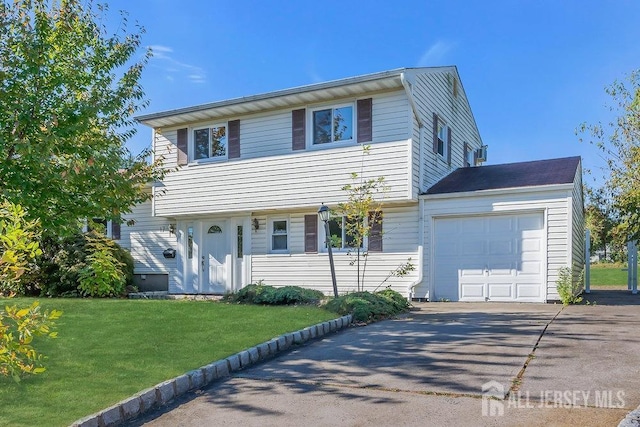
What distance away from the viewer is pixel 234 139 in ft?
46.1

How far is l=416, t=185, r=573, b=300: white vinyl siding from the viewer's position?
10.5m

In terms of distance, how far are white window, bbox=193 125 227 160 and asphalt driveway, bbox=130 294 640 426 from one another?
883 centimetres

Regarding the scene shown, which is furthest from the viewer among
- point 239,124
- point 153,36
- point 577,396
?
point 239,124

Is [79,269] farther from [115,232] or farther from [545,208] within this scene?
[545,208]

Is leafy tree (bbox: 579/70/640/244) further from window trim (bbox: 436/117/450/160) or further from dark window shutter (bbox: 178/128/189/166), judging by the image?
dark window shutter (bbox: 178/128/189/166)

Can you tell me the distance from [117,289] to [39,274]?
2208 millimetres

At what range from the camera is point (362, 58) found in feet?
51.8

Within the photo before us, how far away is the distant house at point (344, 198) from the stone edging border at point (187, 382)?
230 inches

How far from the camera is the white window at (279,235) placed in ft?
44.9

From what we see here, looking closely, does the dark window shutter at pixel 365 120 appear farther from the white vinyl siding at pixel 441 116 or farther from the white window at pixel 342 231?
the white window at pixel 342 231

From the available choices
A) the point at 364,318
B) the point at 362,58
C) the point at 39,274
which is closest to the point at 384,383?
the point at 364,318

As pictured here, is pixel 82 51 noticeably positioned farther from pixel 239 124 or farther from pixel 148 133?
pixel 148 133

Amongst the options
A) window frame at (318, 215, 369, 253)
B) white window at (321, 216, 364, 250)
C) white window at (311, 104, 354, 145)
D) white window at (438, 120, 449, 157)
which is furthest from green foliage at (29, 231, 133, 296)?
white window at (438, 120, 449, 157)

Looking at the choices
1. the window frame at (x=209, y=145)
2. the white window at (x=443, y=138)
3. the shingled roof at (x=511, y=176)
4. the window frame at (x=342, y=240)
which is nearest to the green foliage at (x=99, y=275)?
the window frame at (x=209, y=145)
